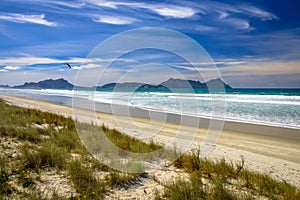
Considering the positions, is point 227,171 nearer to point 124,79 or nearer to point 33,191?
point 124,79

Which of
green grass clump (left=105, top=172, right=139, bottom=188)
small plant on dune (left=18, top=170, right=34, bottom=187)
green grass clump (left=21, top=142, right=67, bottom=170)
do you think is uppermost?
green grass clump (left=21, top=142, right=67, bottom=170)

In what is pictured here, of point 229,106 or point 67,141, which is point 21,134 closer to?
point 67,141

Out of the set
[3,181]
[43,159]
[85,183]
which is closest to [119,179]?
[85,183]

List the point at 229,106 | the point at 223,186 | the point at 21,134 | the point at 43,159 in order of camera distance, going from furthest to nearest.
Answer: the point at 229,106, the point at 21,134, the point at 43,159, the point at 223,186

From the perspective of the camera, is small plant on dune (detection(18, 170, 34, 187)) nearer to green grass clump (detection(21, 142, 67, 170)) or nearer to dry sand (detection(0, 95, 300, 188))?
green grass clump (detection(21, 142, 67, 170))

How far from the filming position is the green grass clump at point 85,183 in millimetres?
4113

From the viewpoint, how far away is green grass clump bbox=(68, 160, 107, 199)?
411 cm

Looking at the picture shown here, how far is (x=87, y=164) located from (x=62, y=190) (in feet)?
3.80

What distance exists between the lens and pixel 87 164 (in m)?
5.44

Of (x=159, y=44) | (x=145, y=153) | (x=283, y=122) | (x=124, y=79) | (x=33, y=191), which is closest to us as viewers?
(x=33, y=191)

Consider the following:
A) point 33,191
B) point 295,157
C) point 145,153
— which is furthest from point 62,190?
point 295,157

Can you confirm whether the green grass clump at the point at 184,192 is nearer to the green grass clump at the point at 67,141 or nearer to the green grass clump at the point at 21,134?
the green grass clump at the point at 67,141

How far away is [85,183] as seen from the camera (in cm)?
444

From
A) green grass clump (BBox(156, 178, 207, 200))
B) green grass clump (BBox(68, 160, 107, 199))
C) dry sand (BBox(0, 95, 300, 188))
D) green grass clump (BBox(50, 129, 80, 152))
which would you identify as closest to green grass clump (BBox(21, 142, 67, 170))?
green grass clump (BBox(68, 160, 107, 199))
